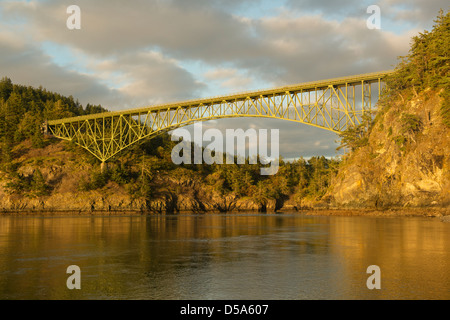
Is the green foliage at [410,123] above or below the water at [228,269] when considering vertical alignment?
above

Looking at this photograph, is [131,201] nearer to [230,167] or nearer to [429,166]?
[230,167]

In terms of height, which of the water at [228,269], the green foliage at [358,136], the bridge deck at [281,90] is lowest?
the water at [228,269]

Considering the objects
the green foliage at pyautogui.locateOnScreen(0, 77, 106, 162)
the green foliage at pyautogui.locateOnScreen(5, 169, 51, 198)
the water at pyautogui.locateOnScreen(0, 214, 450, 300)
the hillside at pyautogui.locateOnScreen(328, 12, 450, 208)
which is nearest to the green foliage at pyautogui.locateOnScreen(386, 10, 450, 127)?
the hillside at pyautogui.locateOnScreen(328, 12, 450, 208)

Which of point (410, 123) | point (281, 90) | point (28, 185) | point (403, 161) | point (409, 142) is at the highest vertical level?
point (281, 90)

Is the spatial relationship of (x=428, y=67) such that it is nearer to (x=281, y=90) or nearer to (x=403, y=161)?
(x=403, y=161)

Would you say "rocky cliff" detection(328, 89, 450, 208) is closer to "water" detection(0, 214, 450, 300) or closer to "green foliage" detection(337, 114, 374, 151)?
"green foliage" detection(337, 114, 374, 151)

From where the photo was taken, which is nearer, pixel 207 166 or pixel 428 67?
pixel 428 67

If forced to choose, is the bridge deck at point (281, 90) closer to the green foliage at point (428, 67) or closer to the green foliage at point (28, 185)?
the green foliage at point (428, 67)

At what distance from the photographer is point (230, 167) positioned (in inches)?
5335

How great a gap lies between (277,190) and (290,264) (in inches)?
4361

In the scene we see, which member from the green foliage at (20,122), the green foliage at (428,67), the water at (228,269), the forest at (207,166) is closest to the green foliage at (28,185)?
the forest at (207,166)

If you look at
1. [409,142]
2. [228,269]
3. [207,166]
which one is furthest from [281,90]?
[207,166]
